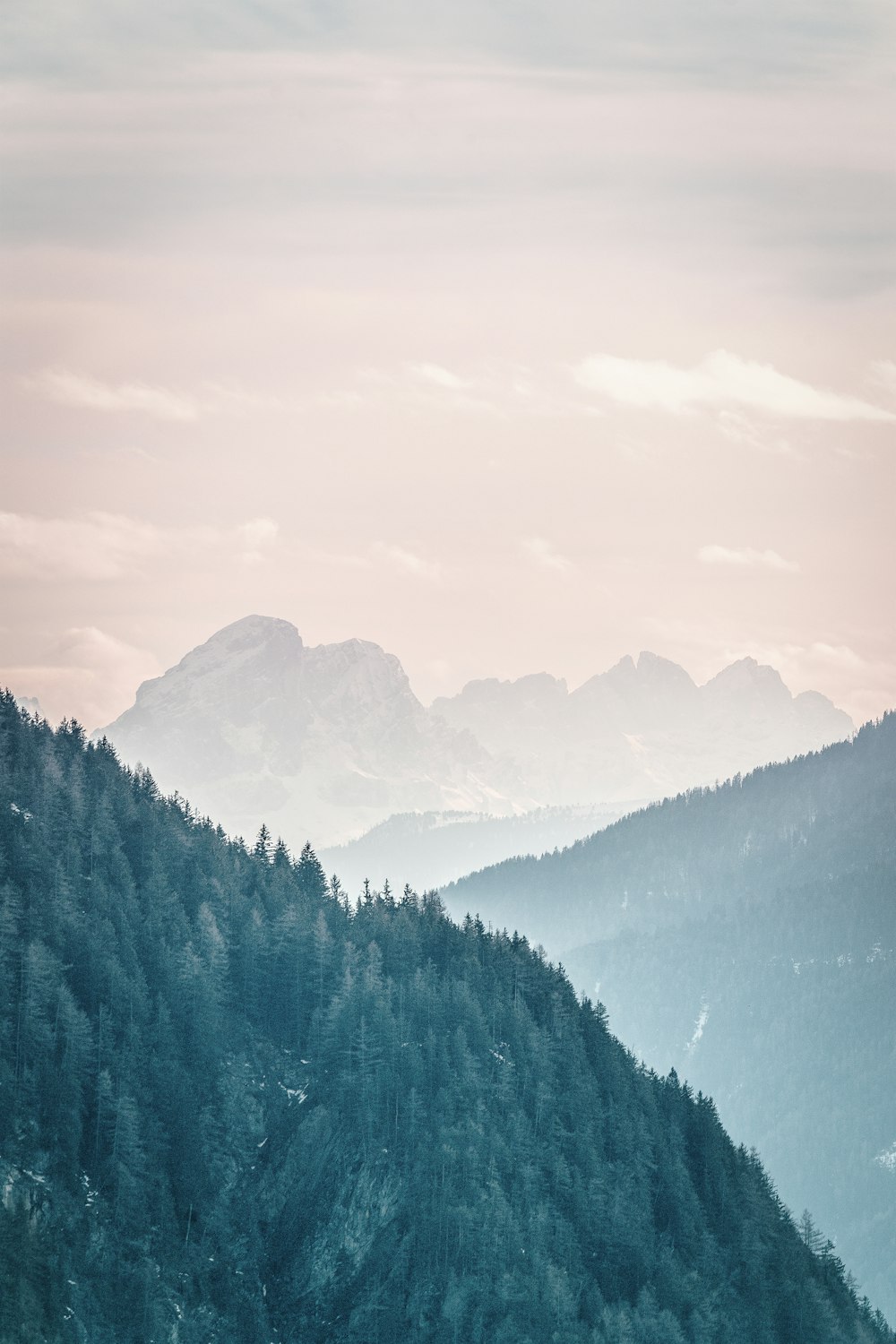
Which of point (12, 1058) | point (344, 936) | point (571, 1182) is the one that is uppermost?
point (344, 936)

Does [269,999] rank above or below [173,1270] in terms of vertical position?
above

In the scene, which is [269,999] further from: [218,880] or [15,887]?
[15,887]

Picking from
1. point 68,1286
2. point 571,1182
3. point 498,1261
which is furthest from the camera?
point 571,1182

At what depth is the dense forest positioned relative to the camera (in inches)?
6078

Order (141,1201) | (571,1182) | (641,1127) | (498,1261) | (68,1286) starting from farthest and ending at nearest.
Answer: (641,1127)
(571,1182)
(498,1261)
(141,1201)
(68,1286)

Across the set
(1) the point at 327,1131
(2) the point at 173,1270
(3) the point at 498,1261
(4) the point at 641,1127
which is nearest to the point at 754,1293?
(4) the point at 641,1127

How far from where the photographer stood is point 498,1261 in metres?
170

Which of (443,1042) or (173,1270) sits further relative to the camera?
(443,1042)

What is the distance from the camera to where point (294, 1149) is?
172250mm

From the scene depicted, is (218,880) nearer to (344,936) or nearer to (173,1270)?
(344,936)

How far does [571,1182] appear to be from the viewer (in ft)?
600

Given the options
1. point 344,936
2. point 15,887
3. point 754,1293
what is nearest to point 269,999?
point 344,936

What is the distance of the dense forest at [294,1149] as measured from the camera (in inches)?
6078

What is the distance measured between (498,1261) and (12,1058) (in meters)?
46.8
